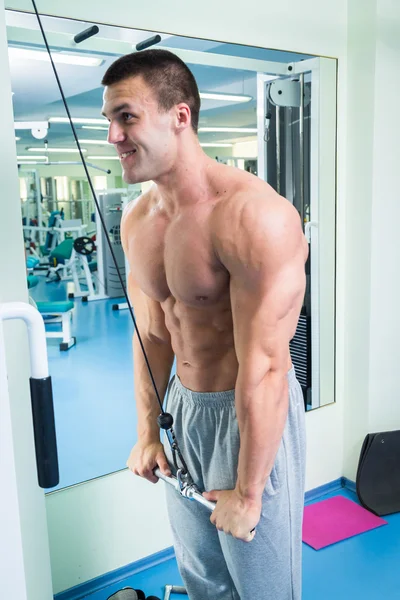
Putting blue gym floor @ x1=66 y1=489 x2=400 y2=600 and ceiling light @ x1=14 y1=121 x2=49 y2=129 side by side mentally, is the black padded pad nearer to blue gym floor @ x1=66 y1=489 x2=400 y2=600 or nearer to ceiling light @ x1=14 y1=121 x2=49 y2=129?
blue gym floor @ x1=66 y1=489 x2=400 y2=600

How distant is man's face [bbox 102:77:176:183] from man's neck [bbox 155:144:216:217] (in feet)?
0.16

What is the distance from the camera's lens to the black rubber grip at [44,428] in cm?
79

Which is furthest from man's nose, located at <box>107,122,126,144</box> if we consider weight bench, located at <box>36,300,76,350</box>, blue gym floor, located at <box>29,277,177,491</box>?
weight bench, located at <box>36,300,76,350</box>

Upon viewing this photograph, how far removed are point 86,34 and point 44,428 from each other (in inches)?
62.1

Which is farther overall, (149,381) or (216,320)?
(149,381)

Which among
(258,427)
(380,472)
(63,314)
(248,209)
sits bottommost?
(380,472)

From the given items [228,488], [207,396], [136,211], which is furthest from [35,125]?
[228,488]

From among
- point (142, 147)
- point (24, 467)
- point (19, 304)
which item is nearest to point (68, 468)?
point (24, 467)

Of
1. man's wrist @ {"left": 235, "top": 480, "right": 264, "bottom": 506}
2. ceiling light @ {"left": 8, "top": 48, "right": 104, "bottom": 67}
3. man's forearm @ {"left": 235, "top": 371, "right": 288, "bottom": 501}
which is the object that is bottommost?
man's wrist @ {"left": 235, "top": 480, "right": 264, "bottom": 506}

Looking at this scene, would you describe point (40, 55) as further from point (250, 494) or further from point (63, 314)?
point (63, 314)

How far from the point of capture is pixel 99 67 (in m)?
6.01

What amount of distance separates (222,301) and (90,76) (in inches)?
228

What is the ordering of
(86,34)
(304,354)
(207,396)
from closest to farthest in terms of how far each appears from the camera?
(207,396)
(86,34)
(304,354)

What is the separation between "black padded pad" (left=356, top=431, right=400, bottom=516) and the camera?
273cm
